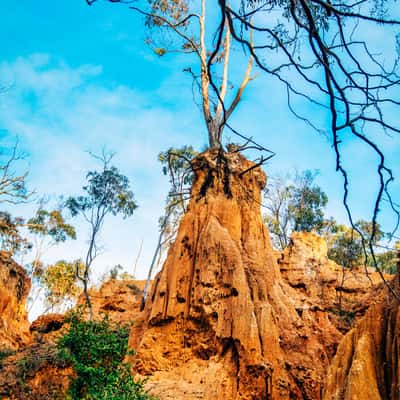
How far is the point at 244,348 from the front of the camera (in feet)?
36.2

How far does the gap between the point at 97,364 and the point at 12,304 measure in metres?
14.6

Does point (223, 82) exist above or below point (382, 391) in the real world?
above

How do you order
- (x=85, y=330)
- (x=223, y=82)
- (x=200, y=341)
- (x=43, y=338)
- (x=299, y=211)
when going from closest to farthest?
1. (x=200, y=341)
2. (x=85, y=330)
3. (x=223, y=82)
4. (x=43, y=338)
5. (x=299, y=211)

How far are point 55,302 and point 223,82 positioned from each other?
2253 centimetres

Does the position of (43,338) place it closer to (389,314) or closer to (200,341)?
(200,341)

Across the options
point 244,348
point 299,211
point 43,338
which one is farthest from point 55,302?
point 244,348

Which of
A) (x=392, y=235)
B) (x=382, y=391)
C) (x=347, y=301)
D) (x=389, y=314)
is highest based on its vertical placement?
(x=347, y=301)

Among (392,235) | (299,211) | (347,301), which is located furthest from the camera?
(299,211)

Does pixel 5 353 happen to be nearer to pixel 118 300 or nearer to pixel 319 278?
pixel 118 300

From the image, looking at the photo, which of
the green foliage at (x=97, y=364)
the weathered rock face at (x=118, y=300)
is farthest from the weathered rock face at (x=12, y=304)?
the green foliage at (x=97, y=364)

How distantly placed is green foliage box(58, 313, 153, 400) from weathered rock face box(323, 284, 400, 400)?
13.5 ft

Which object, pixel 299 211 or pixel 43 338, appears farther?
pixel 299 211

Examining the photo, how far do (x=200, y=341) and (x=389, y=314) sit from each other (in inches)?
198

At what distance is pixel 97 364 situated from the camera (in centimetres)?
1259
